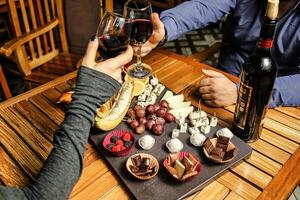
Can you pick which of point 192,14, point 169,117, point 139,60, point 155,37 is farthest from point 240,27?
point 169,117

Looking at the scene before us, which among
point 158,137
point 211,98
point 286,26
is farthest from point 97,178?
point 286,26

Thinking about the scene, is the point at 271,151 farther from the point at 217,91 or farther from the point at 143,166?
the point at 143,166

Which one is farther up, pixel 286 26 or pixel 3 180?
pixel 286 26

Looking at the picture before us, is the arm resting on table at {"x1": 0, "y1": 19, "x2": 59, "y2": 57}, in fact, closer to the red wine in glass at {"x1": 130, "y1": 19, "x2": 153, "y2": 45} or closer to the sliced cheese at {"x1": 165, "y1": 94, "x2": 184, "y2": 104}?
the red wine in glass at {"x1": 130, "y1": 19, "x2": 153, "y2": 45}

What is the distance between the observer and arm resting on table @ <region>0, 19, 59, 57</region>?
1653 mm

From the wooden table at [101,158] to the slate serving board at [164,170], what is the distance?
23mm

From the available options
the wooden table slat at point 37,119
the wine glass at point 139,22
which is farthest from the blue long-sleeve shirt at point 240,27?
the wooden table slat at point 37,119

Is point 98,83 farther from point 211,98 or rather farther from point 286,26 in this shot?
point 286,26

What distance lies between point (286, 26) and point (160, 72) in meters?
0.59

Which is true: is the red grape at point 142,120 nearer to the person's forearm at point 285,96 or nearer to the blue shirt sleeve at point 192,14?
the person's forearm at point 285,96

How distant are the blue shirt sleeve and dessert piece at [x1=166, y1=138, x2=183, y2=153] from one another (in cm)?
67

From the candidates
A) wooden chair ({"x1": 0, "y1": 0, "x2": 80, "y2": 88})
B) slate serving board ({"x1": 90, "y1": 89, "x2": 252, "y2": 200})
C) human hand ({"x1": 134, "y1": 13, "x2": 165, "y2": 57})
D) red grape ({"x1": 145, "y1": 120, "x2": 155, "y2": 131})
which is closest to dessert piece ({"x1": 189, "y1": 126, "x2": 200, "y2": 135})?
slate serving board ({"x1": 90, "y1": 89, "x2": 252, "y2": 200})

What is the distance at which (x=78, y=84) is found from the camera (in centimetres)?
68

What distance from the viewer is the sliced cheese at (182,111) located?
3.21 feet
